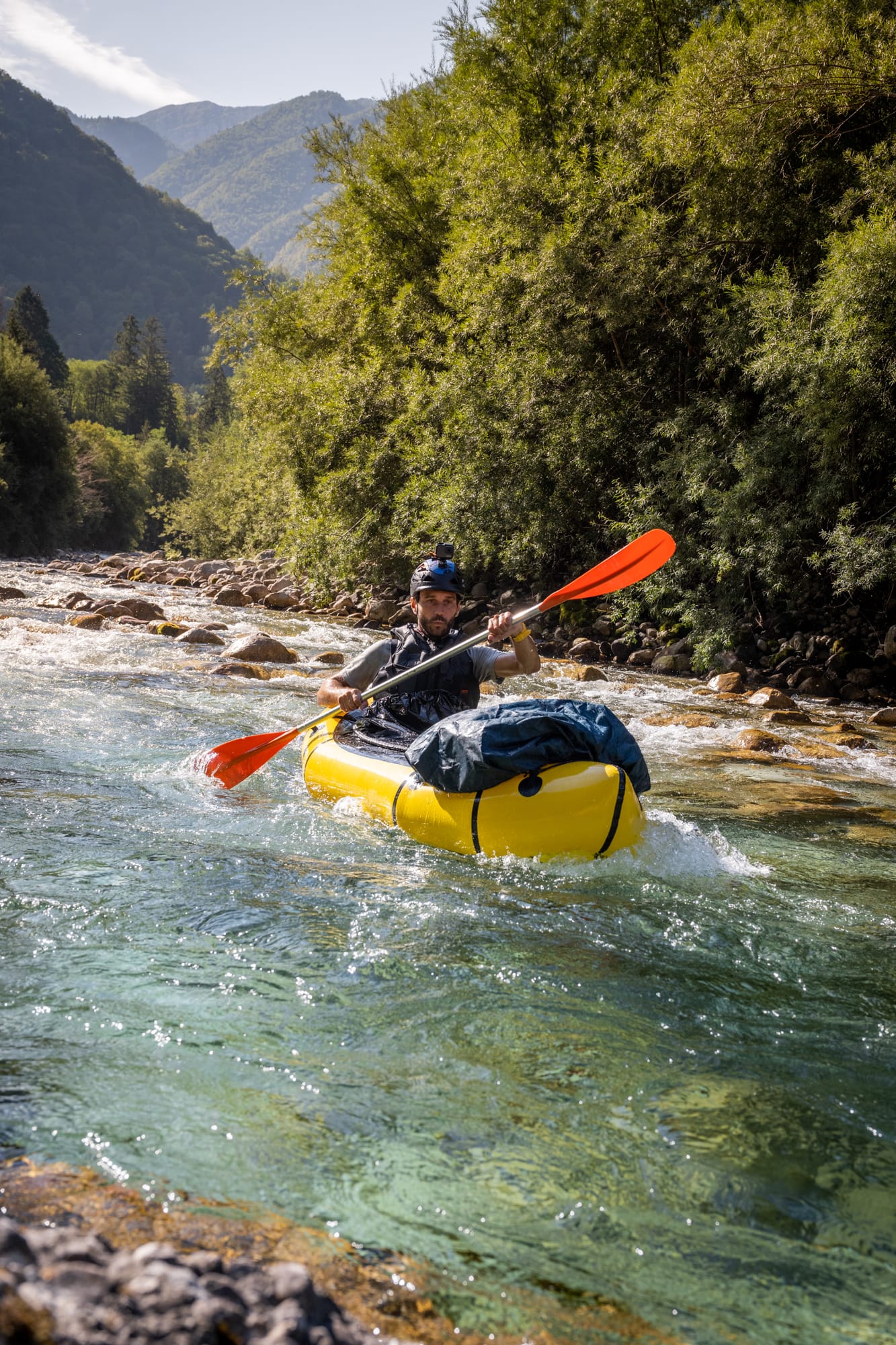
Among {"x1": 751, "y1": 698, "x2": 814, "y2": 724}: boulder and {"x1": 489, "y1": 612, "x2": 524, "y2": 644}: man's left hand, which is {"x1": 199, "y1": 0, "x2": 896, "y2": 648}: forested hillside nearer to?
{"x1": 751, "y1": 698, "x2": 814, "y2": 724}: boulder

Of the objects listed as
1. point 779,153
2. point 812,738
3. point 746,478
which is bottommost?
point 812,738

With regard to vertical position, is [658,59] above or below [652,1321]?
above

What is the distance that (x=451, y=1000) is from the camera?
2.22 meters

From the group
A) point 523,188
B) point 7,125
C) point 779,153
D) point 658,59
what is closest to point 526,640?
point 779,153

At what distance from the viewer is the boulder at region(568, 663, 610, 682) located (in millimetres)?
9016

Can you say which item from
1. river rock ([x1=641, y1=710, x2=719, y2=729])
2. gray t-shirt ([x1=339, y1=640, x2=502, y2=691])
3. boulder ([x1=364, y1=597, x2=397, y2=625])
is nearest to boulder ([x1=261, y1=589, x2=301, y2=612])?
boulder ([x1=364, y1=597, x2=397, y2=625])

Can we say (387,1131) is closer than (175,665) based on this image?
Yes

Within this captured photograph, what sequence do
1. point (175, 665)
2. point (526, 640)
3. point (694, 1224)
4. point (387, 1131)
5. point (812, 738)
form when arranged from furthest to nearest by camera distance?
point (175, 665)
point (812, 738)
point (526, 640)
point (387, 1131)
point (694, 1224)

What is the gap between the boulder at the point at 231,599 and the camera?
1520 centimetres

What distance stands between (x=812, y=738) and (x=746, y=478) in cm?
289

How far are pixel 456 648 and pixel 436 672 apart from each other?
39 centimetres

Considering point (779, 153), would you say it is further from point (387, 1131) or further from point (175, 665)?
point (387, 1131)

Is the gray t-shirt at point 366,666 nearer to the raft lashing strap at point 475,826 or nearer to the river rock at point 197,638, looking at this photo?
the raft lashing strap at point 475,826

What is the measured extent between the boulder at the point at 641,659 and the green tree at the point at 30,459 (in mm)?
25155
